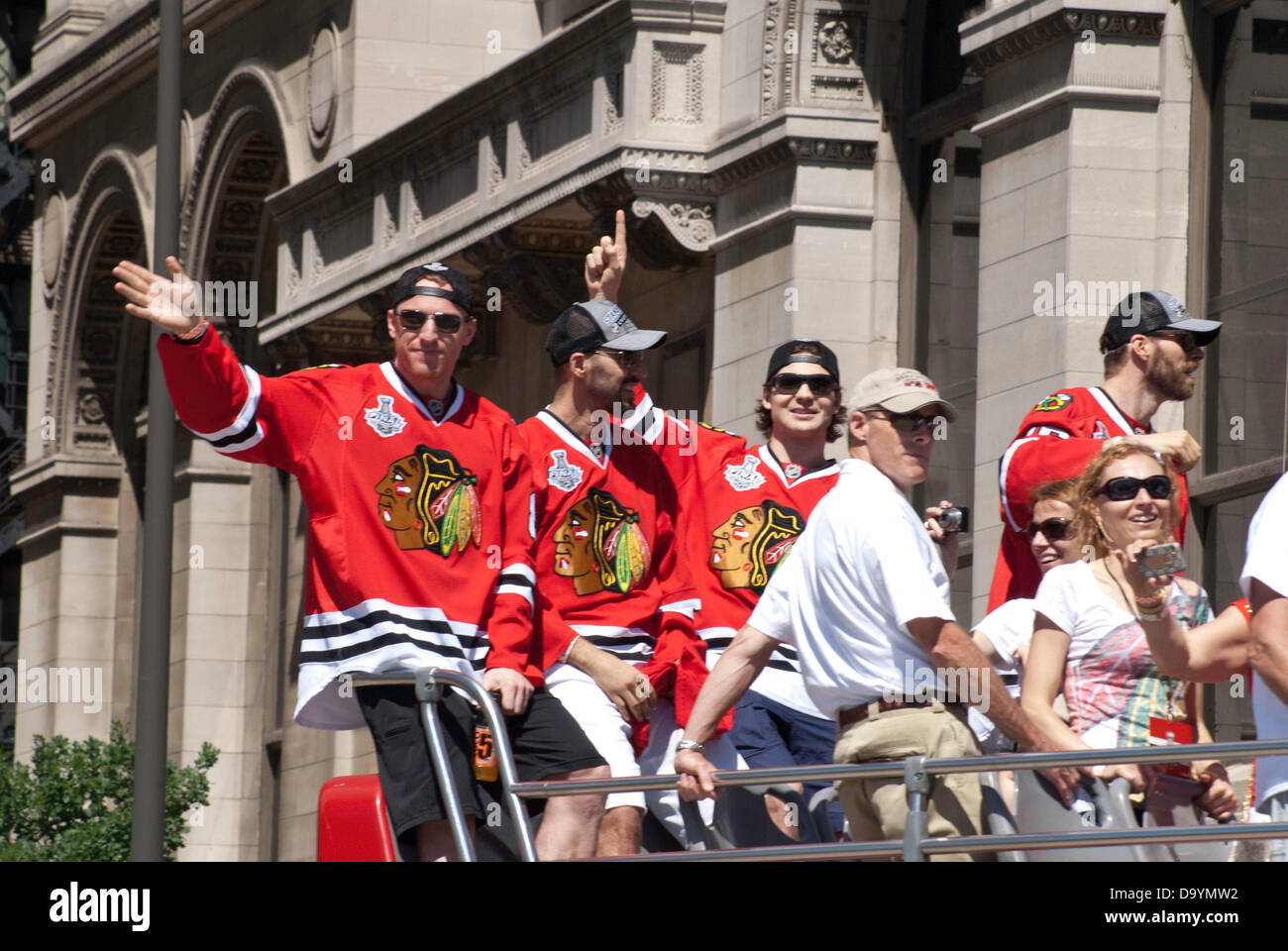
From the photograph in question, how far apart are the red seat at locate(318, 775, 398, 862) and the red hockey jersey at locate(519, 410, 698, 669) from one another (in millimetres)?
1036

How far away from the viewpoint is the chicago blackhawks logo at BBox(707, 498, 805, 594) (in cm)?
952

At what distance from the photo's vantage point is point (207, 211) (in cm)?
3069

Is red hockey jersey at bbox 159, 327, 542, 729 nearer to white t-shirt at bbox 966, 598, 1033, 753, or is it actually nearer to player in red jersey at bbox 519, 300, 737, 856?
player in red jersey at bbox 519, 300, 737, 856

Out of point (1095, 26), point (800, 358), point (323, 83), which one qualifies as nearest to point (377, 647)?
point (800, 358)

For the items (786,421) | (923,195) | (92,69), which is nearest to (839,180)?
(923,195)

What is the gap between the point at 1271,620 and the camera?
655 cm

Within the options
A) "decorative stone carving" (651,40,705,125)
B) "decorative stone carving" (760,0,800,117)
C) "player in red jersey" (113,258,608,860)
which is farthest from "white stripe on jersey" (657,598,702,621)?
"decorative stone carving" (651,40,705,125)

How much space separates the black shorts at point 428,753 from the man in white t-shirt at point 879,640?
2.47 feet

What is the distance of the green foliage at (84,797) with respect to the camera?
78.4ft

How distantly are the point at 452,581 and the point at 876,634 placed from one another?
170 cm

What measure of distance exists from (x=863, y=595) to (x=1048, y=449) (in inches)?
64.2

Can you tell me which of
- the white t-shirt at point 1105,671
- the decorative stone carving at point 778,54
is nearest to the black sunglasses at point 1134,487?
the white t-shirt at point 1105,671

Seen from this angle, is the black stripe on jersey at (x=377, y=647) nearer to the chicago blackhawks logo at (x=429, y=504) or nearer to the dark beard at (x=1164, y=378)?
the chicago blackhawks logo at (x=429, y=504)
